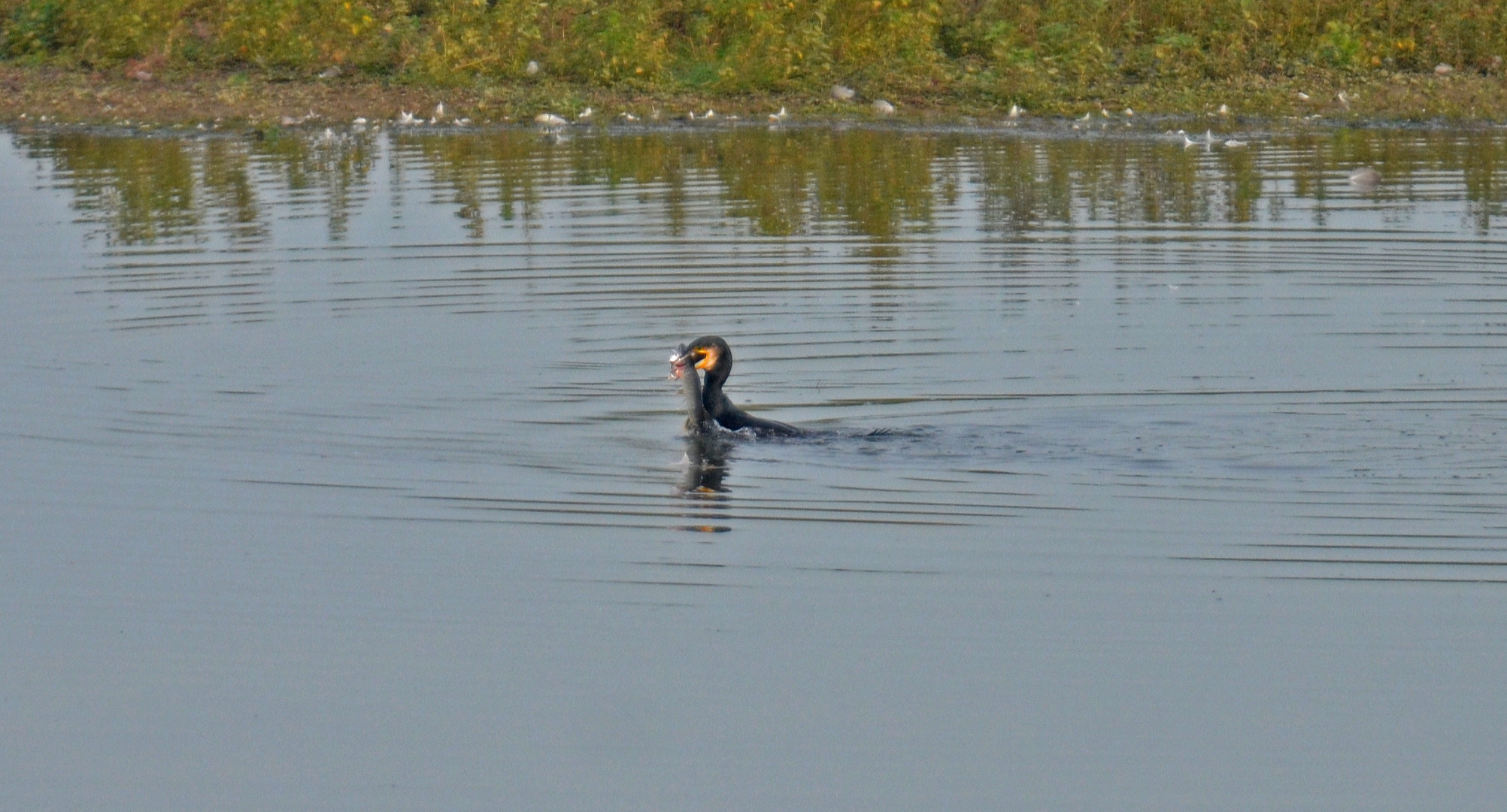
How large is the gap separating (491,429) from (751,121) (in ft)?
50.9

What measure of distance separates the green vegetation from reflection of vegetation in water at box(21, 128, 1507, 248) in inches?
93.1

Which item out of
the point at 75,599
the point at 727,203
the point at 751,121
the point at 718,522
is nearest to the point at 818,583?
the point at 718,522

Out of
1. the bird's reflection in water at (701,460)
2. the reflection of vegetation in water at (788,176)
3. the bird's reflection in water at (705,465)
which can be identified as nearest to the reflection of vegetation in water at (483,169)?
the reflection of vegetation in water at (788,176)

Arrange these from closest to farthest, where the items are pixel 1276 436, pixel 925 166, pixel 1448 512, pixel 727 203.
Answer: pixel 1448 512, pixel 1276 436, pixel 727 203, pixel 925 166

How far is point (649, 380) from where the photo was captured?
11.5 meters

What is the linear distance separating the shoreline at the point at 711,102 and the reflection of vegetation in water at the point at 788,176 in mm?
1064

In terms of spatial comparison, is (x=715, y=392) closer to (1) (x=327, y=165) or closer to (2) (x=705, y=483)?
(2) (x=705, y=483)

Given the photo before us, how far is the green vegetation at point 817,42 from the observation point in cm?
2614

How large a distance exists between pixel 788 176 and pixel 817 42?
7.08 m

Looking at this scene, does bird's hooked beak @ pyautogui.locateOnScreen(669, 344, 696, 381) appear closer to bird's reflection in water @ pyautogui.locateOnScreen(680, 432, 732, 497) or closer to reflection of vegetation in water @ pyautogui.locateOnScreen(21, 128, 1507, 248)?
bird's reflection in water @ pyautogui.locateOnScreen(680, 432, 732, 497)

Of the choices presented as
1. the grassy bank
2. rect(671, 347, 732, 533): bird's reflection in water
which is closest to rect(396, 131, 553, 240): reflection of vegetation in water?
the grassy bank

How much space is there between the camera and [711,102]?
25.9 meters

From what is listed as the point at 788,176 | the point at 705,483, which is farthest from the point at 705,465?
the point at 788,176

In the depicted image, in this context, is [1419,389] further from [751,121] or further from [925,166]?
[751,121]
